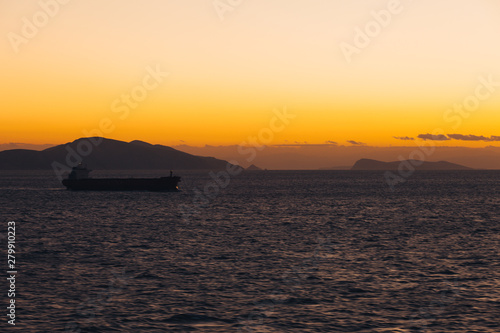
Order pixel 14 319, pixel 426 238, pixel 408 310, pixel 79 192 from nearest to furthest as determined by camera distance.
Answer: pixel 14 319 → pixel 408 310 → pixel 426 238 → pixel 79 192

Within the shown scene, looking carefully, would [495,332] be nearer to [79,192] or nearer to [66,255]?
[66,255]

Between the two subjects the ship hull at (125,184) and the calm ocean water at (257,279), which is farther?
the ship hull at (125,184)

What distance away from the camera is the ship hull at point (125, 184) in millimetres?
138250

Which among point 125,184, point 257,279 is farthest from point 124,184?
point 257,279

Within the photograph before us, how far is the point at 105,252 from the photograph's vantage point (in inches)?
1545

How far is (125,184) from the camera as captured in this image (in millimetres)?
142375

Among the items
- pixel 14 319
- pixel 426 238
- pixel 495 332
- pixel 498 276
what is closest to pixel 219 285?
pixel 14 319

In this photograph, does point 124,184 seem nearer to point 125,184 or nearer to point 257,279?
point 125,184

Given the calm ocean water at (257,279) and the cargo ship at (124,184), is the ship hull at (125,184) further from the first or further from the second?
the calm ocean water at (257,279)

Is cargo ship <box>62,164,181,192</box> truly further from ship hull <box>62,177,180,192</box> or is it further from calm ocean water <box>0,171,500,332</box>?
calm ocean water <box>0,171,500,332</box>

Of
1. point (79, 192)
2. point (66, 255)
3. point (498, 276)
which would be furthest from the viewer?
point (79, 192)

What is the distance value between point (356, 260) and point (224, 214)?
4128cm

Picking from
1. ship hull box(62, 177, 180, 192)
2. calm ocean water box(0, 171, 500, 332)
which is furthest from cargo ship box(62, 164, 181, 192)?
calm ocean water box(0, 171, 500, 332)

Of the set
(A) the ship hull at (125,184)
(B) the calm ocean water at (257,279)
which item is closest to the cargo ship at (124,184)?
(A) the ship hull at (125,184)
